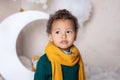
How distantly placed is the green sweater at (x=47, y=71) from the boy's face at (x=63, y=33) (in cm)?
9

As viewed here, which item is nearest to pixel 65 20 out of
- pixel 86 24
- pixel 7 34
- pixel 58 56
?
pixel 58 56

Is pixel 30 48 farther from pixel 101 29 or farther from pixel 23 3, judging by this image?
pixel 101 29

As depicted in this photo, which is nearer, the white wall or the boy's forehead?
the boy's forehead

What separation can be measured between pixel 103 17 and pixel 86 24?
14 centimetres

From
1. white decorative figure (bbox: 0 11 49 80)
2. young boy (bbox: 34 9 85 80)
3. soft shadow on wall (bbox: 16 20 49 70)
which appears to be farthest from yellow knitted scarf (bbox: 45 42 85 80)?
soft shadow on wall (bbox: 16 20 49 70)

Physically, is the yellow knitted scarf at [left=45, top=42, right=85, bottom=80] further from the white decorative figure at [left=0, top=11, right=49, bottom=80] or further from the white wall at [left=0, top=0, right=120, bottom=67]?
the white wall at [left=0, top=0, right=120, bottom=67]

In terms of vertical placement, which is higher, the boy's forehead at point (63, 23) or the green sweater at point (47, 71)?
the boy's forehead at point (63, 23)

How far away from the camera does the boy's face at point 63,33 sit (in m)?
1.20

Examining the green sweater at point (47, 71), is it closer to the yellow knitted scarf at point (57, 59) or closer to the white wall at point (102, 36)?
the yellow knitted scarf at point (57, 59)

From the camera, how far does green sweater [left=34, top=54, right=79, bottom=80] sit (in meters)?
1.17

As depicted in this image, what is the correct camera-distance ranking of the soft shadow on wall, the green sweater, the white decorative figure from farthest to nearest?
the soft shadow on wall → the white decorative figure → the green sweater

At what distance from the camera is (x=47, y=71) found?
3.88 ft

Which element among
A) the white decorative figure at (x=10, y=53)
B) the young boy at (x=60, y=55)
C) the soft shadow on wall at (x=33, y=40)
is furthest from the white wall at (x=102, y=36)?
the young boy at (x=60, y=55)

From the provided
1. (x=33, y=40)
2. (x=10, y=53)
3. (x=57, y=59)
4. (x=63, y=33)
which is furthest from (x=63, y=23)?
(x=33, y=40)
